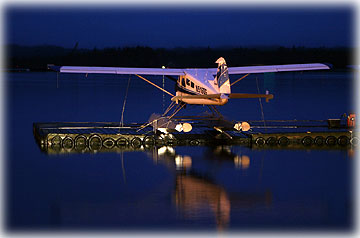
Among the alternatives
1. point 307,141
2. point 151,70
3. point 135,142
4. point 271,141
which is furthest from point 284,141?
point 151,70

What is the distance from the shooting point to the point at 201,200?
989 centimetres

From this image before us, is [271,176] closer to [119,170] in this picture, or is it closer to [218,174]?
[218,174]

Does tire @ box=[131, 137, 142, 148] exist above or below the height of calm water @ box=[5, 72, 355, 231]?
above

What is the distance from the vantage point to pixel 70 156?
14.2 metres

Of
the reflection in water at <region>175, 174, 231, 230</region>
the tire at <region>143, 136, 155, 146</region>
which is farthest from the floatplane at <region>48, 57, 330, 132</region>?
the reflection in water at <region>175, 174, 231, 230</region>

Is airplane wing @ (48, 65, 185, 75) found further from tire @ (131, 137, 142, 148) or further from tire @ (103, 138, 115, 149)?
tire @ (131, 137, 142, 148)

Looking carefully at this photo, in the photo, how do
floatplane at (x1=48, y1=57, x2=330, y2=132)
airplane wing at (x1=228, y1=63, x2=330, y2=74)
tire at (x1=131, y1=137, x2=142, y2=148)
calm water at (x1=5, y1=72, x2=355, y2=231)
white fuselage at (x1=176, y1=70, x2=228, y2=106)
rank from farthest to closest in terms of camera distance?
airplane wing at (x1=228, y1=63, x2=330, y2=74), white fuselage at (x1=176, y1=70, x2=228, y2=106), tire at (x1=131, y1=137, x2=142, y2=148), floatplane at (x1=48, y1=57, x2=330, y2=132), calm water at (x1=5, y1=72, x2=355, y2=231)

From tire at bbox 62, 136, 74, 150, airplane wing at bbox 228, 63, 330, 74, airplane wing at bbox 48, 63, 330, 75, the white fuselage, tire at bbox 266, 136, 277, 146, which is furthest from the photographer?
airplane wing at bbox 228, 63, 330, 74

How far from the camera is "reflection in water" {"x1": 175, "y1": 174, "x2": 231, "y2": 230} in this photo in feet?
29.6

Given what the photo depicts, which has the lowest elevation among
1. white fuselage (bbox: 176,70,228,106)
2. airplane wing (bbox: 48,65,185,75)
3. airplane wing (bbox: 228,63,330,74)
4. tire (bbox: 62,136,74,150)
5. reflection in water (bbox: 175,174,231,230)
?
reflection in water (bbox: 175,174,231,230)

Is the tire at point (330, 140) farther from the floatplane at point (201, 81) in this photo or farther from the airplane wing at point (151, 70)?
the airplane wing at point (151, 70)

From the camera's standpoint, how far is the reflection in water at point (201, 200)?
901 centimetres

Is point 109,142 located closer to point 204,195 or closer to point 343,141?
point 204,195

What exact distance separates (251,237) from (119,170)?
16.8ft
